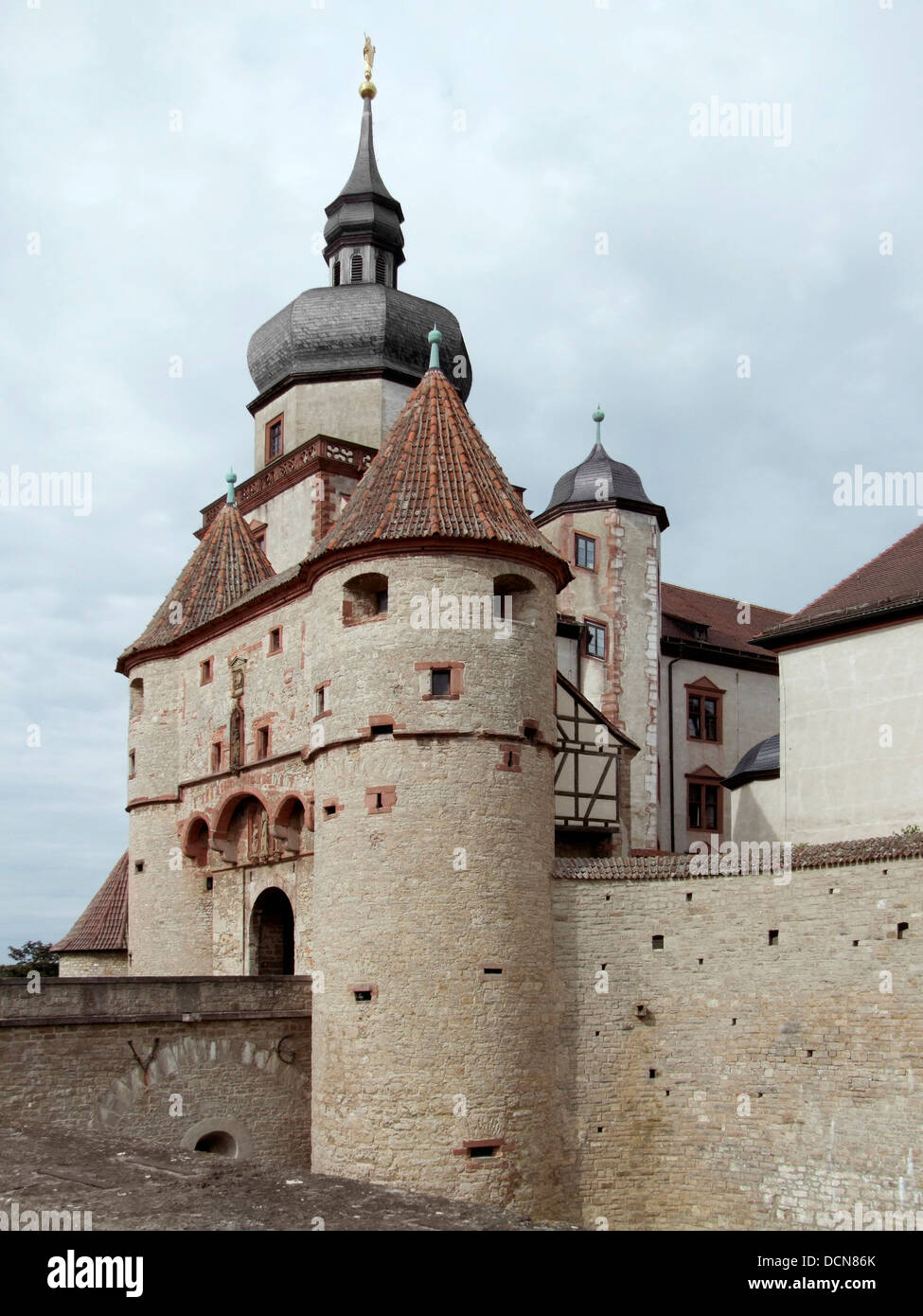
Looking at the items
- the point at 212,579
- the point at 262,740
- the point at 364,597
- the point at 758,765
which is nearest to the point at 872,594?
the point at 758,765

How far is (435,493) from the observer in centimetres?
1991

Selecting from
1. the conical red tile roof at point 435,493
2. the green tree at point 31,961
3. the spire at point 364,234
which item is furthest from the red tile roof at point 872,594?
the green tree at point 31,961

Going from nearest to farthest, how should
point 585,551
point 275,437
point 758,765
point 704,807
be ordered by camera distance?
point 758,765 < point 275,437 < point 585,551 < point 704,807

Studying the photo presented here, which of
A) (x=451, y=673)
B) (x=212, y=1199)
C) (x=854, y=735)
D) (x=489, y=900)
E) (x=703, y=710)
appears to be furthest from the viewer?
(x=703, y=710)

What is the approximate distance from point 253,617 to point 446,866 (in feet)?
25.7

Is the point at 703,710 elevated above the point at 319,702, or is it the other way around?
the point at 703,710

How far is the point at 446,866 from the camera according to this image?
724 inches

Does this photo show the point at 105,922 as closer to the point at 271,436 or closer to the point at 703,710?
the point at 271,436

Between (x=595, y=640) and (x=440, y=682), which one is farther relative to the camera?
(x=595, y=640)

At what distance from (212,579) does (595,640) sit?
9357 mm

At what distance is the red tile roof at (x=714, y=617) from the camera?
37.2m

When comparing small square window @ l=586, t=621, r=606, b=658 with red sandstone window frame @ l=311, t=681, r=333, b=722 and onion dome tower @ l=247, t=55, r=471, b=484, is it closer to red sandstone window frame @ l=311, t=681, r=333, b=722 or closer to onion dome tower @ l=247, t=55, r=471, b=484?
onion dome tower @ l=247, t=55, r=471, b=484

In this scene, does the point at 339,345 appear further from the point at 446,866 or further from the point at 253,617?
the point at 446,866
